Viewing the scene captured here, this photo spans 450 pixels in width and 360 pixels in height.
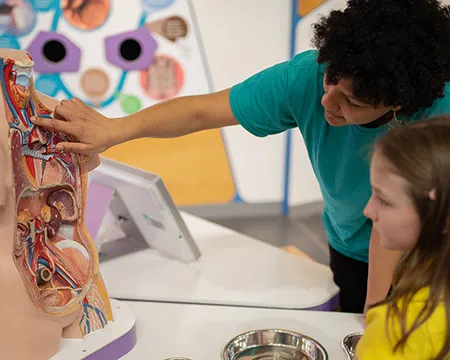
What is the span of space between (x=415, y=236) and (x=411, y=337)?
0.14 meters

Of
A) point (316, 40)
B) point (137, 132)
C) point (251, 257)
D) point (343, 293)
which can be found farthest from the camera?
point (251, 257)

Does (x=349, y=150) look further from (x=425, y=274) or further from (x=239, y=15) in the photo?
(x=239, y=15)

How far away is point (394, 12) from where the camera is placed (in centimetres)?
102

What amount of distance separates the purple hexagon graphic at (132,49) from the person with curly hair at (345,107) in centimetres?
189

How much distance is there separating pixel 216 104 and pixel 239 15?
2.02 metres

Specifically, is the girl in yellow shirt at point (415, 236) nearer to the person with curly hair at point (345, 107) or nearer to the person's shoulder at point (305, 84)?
the person with curly hair at point (345, 107)

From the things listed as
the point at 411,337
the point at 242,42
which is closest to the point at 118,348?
the point at 411,337

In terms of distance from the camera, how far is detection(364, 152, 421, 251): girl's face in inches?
31.7

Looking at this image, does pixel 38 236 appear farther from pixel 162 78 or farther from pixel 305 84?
pixel 162 78

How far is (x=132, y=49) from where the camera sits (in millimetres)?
3186

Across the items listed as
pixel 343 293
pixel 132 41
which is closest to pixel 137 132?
pixel 343 293

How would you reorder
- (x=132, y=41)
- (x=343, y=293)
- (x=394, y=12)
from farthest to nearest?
(x=132, y=41) → (x=343, y=293) → (x=394, y=12)

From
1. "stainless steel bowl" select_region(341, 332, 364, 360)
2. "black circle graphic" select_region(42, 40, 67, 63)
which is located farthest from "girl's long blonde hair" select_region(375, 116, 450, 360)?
"black circle graphic" select_region(42, 40, 67, 63)

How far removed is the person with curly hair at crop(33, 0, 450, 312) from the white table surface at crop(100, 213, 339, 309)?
11 centimetres
